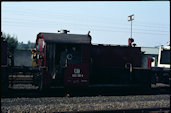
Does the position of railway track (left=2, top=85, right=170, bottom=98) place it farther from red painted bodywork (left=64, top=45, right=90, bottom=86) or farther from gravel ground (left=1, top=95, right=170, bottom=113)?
gravel ground (left=1, top=95, right=170, bottom=113)

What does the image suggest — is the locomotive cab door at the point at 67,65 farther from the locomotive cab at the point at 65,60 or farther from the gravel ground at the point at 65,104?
the gravel ground at the point at 65,104

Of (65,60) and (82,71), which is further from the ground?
(65,60)

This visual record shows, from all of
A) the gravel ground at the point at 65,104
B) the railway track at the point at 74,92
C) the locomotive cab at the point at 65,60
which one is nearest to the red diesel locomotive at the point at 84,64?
the locomotive cab at the point at 65,60

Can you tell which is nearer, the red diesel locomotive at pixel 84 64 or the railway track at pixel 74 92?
the red diesel locomotive at pixel 84 64

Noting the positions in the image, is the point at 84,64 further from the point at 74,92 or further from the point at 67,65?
the point at 74,92

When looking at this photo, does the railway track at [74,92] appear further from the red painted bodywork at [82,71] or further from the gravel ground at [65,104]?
the gravel ground at [65,104]

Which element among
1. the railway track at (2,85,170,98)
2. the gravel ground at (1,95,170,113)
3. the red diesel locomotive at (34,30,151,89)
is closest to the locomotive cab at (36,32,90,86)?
the red diesel locomotive at (34,30,151,89)

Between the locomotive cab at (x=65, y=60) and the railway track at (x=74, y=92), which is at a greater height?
the locomotive cab at (x=65, y=60)

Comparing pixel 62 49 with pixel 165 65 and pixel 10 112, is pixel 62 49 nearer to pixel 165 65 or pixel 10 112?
pixel 10 112

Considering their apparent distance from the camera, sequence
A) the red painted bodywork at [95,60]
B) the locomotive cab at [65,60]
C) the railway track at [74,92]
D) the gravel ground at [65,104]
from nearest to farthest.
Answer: the gravel ground at [65,104]
the locomotive cab at [65,60]
the red painted bodywork at [95,60]
the railway track at [74,92]

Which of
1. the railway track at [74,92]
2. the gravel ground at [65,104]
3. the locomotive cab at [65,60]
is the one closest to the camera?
the gravel ground at [65,104]

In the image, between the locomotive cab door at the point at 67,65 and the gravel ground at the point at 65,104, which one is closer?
the gravel ground at the point at 65,104

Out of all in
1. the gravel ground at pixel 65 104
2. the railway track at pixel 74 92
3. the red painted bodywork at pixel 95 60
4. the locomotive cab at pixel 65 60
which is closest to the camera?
the gravel ground at pixel 65 104

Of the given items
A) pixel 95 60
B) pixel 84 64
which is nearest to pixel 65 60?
pixel 84 64
